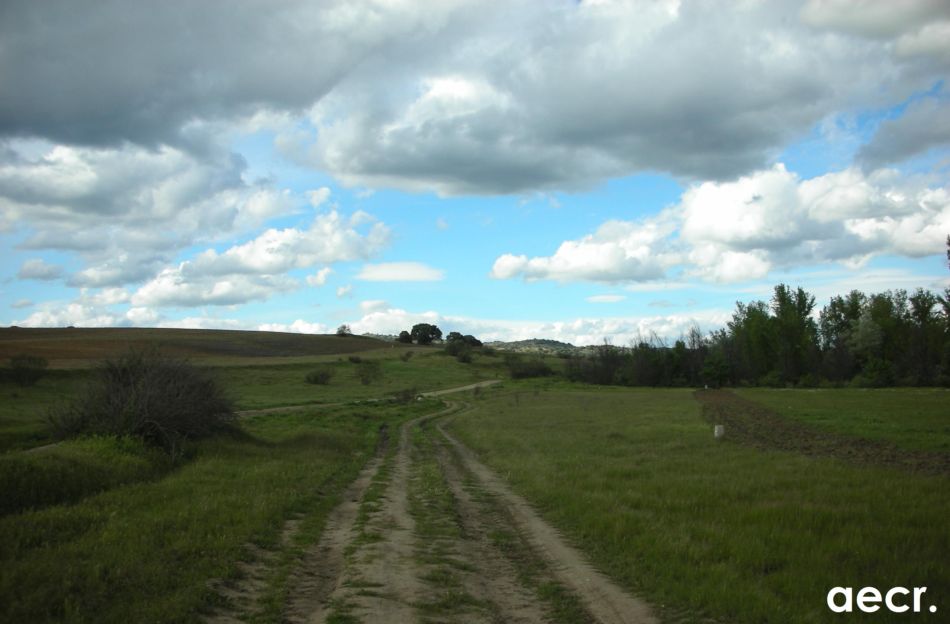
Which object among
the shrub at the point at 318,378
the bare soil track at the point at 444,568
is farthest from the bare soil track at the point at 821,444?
the shrub at the point at 318,378

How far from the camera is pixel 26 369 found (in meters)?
56.0

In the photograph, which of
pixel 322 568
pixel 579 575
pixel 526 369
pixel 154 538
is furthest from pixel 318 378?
pixel 579 575

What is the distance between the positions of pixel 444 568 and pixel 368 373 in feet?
278

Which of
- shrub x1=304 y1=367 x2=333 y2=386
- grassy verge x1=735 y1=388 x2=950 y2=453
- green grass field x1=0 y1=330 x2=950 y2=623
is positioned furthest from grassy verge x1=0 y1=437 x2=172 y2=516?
shrub x1=304 y1=367 x2=333 y2=386

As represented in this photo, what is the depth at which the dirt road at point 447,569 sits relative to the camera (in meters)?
7.55

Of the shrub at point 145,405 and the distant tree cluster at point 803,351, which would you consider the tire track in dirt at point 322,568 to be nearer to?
the shrub at point 145,405

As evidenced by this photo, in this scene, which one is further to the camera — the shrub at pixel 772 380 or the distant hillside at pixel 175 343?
the shrub at pixel 772 380

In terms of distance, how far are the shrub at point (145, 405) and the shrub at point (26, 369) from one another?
39965 millimetres

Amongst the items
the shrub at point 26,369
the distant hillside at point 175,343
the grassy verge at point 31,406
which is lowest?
the grassy verge at point 31,406

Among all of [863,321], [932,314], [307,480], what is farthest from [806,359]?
[307,480]

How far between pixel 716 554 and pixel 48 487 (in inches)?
475

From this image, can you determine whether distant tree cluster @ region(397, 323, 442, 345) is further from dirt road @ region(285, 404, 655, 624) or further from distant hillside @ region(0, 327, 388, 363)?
dirt road @ region(285, 404, 655, 624)

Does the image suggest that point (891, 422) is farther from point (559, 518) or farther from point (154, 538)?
point (154, 538)

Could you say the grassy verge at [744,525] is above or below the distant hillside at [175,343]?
below
